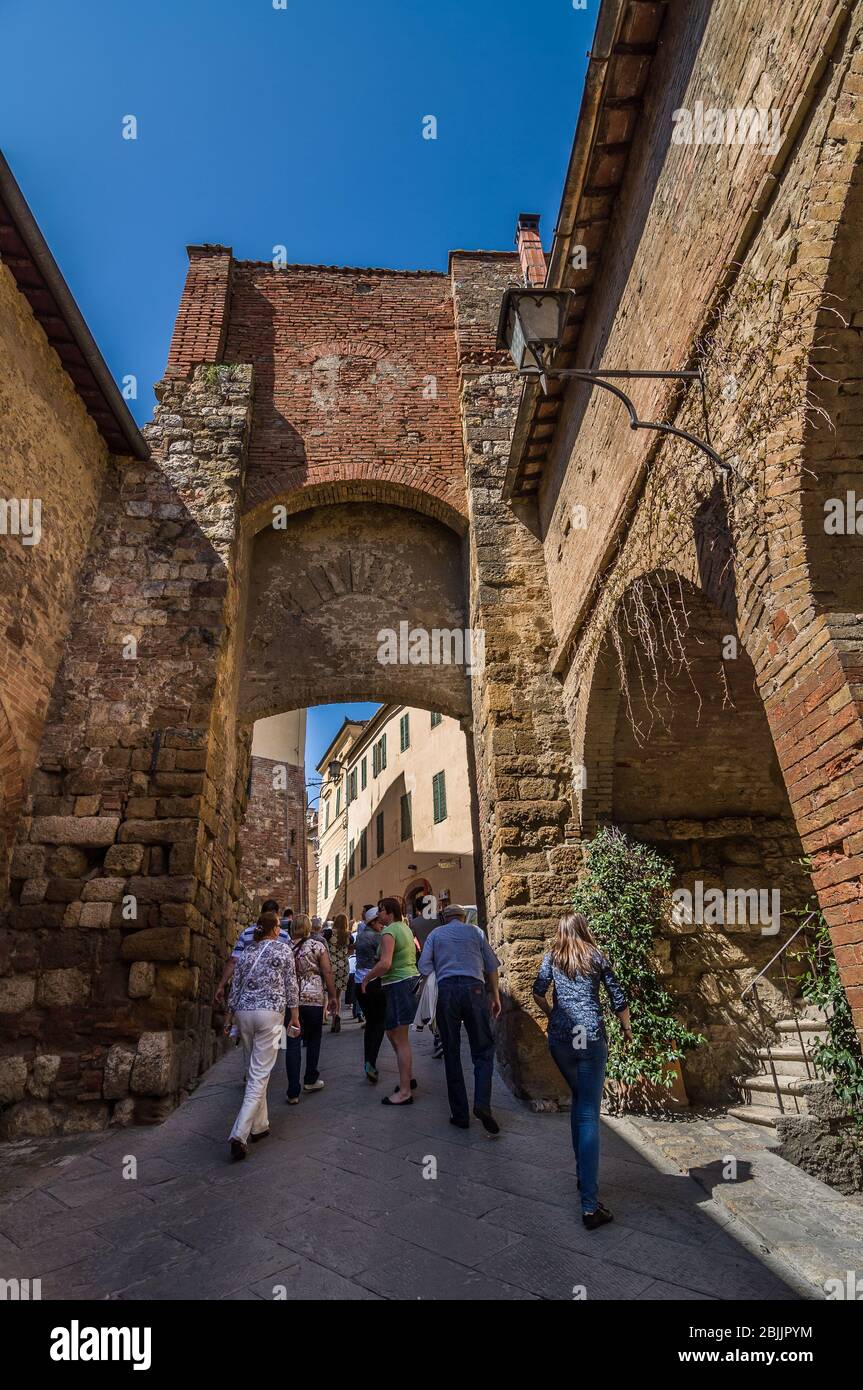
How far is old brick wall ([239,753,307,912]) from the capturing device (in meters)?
15.3

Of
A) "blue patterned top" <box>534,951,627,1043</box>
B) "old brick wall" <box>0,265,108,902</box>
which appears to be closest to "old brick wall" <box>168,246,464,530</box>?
"old brick wall" <box>0,265,108,902</box>

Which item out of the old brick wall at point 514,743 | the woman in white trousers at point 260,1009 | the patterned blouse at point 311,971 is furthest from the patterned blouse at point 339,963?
the woman in white trousers at point 260,1009

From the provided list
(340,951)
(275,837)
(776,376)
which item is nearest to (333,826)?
(275,837)

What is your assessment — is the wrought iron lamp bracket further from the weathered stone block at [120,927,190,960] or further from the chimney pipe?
the chimney pipe

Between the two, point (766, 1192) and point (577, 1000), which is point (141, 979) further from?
point (766, 1192)

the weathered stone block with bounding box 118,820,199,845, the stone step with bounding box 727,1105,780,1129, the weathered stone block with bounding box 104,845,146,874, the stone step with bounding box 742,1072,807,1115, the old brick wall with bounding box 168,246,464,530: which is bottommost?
the stone step with bounding box 727,1105,780,1129

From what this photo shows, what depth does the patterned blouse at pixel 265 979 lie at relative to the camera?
14.8 ft

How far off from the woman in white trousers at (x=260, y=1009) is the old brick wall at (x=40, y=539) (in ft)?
7.93

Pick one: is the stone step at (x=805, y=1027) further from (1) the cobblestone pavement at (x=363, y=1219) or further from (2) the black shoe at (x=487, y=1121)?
(2) the black shoe at (x=487, y=1121)

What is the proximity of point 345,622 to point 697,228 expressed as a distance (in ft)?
17.7

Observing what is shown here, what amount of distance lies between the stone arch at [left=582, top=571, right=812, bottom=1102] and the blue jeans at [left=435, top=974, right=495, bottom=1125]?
186 cm

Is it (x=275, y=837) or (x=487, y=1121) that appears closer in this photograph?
(x=487, y=1121)

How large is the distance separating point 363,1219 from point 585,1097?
1.15 m

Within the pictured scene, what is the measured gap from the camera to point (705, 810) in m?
6.39
